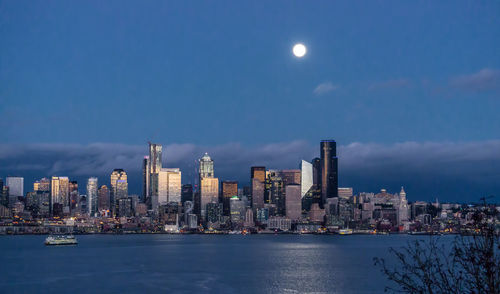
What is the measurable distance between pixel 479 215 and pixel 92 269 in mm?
79616

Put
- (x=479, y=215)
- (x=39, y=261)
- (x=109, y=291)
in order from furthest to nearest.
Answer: (x=39, y=261) → (x=109, y=291) → (x=479, y=215)

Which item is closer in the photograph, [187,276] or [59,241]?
[187,276]

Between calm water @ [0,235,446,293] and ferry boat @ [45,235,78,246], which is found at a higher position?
calm water @ [0,235,446,293]

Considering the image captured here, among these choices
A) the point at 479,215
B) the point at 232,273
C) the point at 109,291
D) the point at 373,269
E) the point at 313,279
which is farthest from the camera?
the point at 373,269

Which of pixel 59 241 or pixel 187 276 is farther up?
pixel 187 276

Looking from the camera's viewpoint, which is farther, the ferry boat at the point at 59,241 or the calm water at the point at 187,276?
the ferry boat at the point at 59,241

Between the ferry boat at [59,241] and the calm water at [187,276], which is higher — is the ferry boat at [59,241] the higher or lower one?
the lower one

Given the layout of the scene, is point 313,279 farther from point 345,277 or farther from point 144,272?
point 144,272

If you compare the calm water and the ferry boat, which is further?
the ferry boat

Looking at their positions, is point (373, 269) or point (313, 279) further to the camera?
point (373, 269)

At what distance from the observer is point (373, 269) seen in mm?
85375

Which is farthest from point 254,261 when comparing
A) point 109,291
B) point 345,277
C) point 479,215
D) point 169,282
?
point 479,215

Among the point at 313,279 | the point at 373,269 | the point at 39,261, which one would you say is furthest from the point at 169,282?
the point at 39,261

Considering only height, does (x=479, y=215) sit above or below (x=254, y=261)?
above
